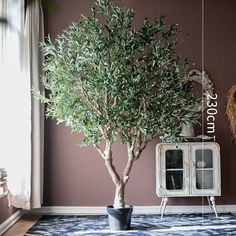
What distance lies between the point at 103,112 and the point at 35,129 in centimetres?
107

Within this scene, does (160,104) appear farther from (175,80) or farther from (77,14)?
(77,14)

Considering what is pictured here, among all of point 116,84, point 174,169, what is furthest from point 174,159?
point 116,84

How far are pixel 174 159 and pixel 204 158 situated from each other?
38 cm

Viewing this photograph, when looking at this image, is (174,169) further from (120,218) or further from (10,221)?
(10,221)

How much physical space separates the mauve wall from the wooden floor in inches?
14.7

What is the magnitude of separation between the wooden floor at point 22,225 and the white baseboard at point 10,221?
0.13 ft

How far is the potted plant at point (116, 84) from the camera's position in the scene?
3.60 meters

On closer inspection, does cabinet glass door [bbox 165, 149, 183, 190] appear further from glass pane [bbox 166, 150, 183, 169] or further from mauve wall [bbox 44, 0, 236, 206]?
mauve wall [bbox 44, 0, 236, 206]

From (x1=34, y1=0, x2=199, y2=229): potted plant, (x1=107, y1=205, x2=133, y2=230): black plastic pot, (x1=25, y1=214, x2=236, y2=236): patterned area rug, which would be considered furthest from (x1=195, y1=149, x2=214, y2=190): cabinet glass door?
(x1=107, y1=205, x2=133, y2=230): black plastic pot

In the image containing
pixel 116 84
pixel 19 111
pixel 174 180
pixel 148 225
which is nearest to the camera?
pixel 116 84

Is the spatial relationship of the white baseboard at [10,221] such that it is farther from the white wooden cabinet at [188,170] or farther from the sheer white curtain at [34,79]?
the white wooden cabinet at [188,170]

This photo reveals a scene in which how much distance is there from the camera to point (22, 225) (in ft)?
13.7

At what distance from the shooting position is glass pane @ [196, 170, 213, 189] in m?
4.57

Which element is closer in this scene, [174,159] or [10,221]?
[10,221]
